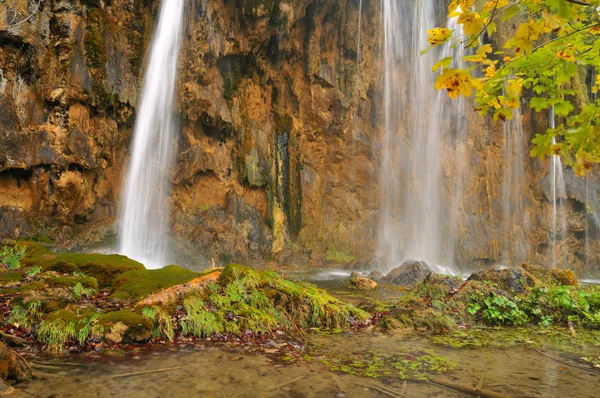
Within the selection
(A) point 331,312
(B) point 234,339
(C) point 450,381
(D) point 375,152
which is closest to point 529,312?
(A) point 331,312

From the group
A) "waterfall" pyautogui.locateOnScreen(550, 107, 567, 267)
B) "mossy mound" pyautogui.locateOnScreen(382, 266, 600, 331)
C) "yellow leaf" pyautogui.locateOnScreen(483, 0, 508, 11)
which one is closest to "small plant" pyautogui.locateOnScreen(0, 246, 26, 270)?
"mossy mound" pyautogui.locateOnScreen(382, 266, 600, 331)

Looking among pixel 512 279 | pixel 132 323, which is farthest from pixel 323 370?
pixel 512 279

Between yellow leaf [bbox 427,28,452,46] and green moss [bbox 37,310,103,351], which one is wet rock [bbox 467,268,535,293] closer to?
yellow leaf [bbox 427,28,452,46]

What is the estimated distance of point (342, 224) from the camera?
23.8 metres

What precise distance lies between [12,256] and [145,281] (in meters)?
3.44

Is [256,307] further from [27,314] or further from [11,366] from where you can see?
[11,366]

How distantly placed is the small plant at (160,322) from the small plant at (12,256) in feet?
13.8

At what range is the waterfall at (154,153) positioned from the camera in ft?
54.5

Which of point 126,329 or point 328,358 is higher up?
point 126,329

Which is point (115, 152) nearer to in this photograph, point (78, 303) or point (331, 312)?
point (78, 303)

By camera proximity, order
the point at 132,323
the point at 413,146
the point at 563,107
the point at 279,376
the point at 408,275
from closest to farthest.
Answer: the point at 563,107 < the point at 279,376 < the point at 132,323 < the point at 408,275 < the point at 413,146

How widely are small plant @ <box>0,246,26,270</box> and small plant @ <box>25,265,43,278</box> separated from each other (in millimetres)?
523

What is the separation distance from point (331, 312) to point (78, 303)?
12.5 feet

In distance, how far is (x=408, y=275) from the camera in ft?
48.1
